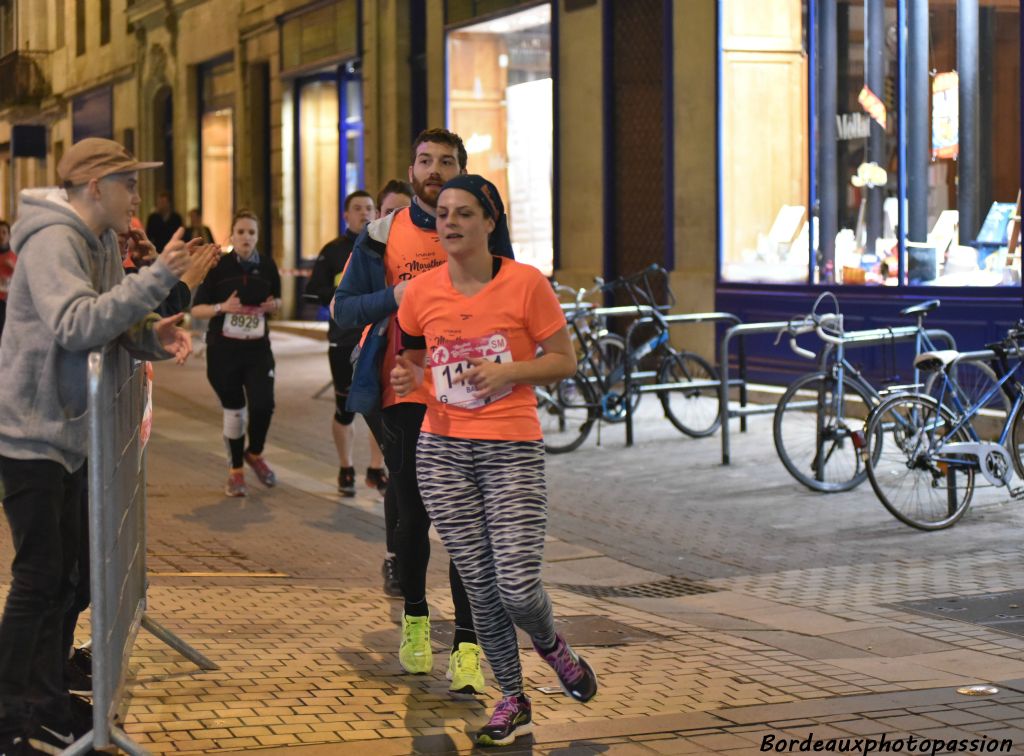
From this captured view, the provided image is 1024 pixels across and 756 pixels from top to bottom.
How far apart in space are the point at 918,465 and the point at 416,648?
14.5ft

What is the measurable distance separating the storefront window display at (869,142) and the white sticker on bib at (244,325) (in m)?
6.25

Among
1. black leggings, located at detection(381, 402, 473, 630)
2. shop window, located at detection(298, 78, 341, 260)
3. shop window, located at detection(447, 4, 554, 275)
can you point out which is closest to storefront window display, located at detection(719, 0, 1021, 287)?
shop window, located at detection(447, 4, 554, 275)

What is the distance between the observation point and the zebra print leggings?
5.10m

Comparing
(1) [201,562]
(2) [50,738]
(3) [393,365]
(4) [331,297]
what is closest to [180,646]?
(2) [50,738]

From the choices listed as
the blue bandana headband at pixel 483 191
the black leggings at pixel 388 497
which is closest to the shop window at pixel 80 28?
the black leggings at pixel 388 497

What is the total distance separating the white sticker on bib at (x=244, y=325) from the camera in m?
10.6

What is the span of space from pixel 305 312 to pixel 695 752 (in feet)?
75.2

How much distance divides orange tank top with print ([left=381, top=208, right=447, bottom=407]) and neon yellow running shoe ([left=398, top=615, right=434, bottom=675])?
0.81 meters

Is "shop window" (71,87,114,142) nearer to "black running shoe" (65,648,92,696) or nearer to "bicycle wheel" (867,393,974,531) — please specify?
"bicycle wheel" (867,393,974,531)

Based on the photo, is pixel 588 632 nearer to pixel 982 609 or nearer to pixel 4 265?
pixel 982 609

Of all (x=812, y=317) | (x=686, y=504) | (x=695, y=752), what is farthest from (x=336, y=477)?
(x=695, y=752)

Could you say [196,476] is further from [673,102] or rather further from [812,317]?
[673,102]

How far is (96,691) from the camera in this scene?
4535 mm

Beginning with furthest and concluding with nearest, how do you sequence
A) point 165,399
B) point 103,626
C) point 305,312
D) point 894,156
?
point 305,312, point 165,399, point 894,156, point 103,626
